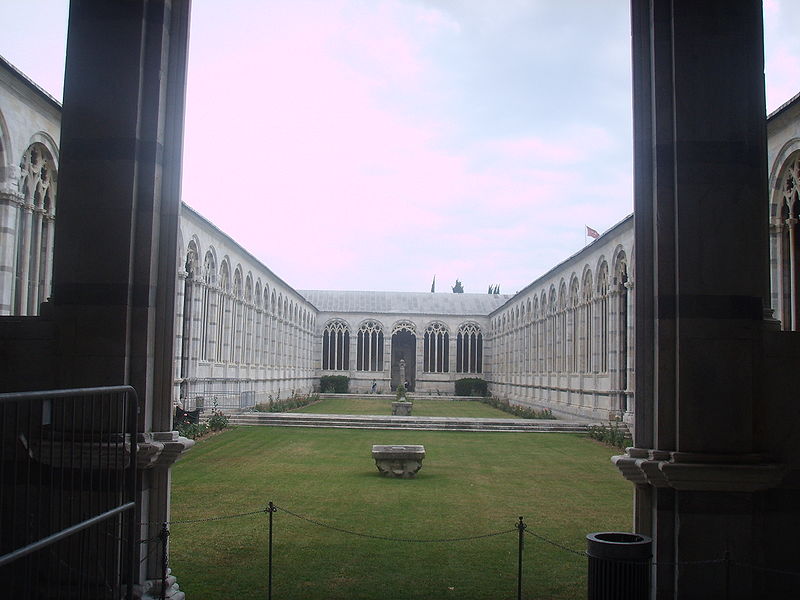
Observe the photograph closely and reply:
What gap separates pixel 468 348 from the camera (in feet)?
209

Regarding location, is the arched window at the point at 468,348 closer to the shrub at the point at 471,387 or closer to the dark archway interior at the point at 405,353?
the shrub at the point at 471,387

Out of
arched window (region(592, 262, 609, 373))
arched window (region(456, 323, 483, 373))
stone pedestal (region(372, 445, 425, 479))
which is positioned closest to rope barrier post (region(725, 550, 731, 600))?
stone pedestal (region(372, 445, 425, 479))

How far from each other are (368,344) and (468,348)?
27.4ft

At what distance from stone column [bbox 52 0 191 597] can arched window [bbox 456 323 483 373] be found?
57.5 meters

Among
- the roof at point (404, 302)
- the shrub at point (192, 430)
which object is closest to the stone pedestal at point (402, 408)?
the shrub at point (192, 430)

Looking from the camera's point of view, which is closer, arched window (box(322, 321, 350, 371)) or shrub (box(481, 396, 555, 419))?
shrub (box(481, 396, 555, 419))

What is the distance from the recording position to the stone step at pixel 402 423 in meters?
26.8

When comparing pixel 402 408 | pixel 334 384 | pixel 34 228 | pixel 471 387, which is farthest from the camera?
pixel 334 384

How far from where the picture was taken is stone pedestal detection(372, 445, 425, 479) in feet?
48.9

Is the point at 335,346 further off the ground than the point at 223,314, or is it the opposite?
the point at 223,314

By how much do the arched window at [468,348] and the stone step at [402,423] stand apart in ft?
116

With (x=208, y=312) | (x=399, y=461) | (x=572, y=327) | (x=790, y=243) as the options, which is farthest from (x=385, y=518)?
(x=572, y=327)

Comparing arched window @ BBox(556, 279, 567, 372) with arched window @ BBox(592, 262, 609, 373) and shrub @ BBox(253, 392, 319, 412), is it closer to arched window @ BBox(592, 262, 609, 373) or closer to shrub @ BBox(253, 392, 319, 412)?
arched window @ BBox(592, 262, 609, 373)

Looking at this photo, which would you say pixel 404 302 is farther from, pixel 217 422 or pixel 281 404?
pixel 217 422
